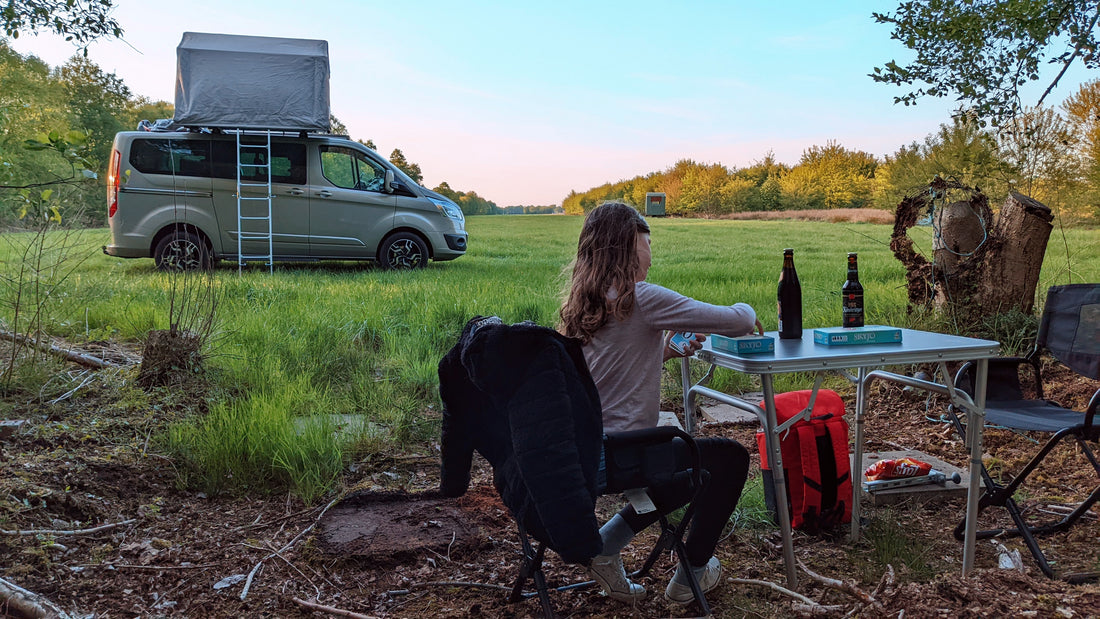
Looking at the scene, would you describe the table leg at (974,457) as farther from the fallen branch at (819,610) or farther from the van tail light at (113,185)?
the van tail light at (113,185)

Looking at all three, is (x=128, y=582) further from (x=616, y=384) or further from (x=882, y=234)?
(x=882, y=234)

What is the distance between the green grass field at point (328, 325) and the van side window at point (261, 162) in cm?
126

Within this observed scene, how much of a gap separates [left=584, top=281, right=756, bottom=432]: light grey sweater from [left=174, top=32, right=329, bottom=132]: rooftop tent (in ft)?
30.5

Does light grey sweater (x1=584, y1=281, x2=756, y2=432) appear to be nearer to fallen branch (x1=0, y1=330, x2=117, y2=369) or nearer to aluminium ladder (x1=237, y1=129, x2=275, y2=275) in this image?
fallen branch (x1=0, y1=330, x2=117, y2=369)

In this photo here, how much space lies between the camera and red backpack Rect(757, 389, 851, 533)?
119 inches

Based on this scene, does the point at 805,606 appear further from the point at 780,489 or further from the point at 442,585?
the point at 442,585

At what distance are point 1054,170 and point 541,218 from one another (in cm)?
2407

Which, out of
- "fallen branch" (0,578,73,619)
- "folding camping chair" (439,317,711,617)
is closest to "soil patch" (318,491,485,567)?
"folding camping chair" (439,317,711,617)

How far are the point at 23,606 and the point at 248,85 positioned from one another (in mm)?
9653

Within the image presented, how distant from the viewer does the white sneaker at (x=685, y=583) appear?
2.43 meters

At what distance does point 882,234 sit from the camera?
22922mm

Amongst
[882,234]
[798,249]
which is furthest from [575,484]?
[882,234]

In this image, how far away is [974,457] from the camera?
104 inches

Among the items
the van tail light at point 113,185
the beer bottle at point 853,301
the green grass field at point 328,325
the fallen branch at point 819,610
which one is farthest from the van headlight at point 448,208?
the fallen branch at point 819,610
